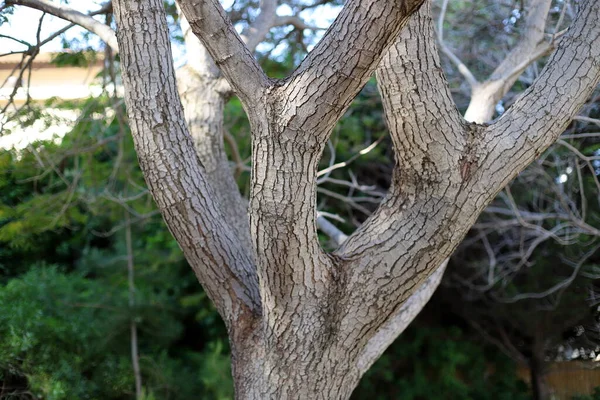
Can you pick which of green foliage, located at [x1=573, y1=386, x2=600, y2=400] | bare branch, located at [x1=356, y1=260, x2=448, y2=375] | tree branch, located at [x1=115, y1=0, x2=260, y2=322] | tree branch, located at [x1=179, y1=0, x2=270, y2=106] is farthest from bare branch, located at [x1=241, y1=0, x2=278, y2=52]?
green foliage, located at [x1=573, y1=386, x2=600, y2=400]

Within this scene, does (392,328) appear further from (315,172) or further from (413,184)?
(315,172)

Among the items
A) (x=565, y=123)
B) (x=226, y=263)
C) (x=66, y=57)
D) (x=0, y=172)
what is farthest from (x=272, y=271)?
(x=66, y=57)

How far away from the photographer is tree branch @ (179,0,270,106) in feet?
7.06

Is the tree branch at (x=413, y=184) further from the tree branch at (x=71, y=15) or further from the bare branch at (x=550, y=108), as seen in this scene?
the tree branch at (x=71, y=15)

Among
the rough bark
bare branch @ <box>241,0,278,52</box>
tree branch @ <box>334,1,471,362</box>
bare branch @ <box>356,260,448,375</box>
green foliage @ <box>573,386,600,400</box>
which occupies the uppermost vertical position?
bare branch @ <box>241,0,278,52</box>

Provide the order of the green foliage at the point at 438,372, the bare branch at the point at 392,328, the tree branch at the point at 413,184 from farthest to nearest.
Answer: the green foliage at the point at 438,372 < the bare branch at the point at 392,328 < the tree branch at the point at 413,184

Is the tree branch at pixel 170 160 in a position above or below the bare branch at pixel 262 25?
below

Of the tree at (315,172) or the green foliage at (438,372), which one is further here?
the green foliage at (438,372)

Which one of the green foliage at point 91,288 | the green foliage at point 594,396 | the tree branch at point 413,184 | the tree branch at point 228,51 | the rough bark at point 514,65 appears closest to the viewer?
the tree branch at point 228,51

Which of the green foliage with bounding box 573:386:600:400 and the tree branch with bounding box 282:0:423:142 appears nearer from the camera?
the tree branch with bounding box 282:0:423:142

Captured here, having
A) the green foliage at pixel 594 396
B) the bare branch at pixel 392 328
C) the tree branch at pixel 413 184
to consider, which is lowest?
the green foliage at pixel 594 396

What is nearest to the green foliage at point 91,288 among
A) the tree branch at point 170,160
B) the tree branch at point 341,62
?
the tree branch at point 170,160

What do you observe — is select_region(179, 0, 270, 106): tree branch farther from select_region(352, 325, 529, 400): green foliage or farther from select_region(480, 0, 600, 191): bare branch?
select_region(352, 325, 529, 400): green foliage

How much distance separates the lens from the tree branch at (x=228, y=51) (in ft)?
7.06
